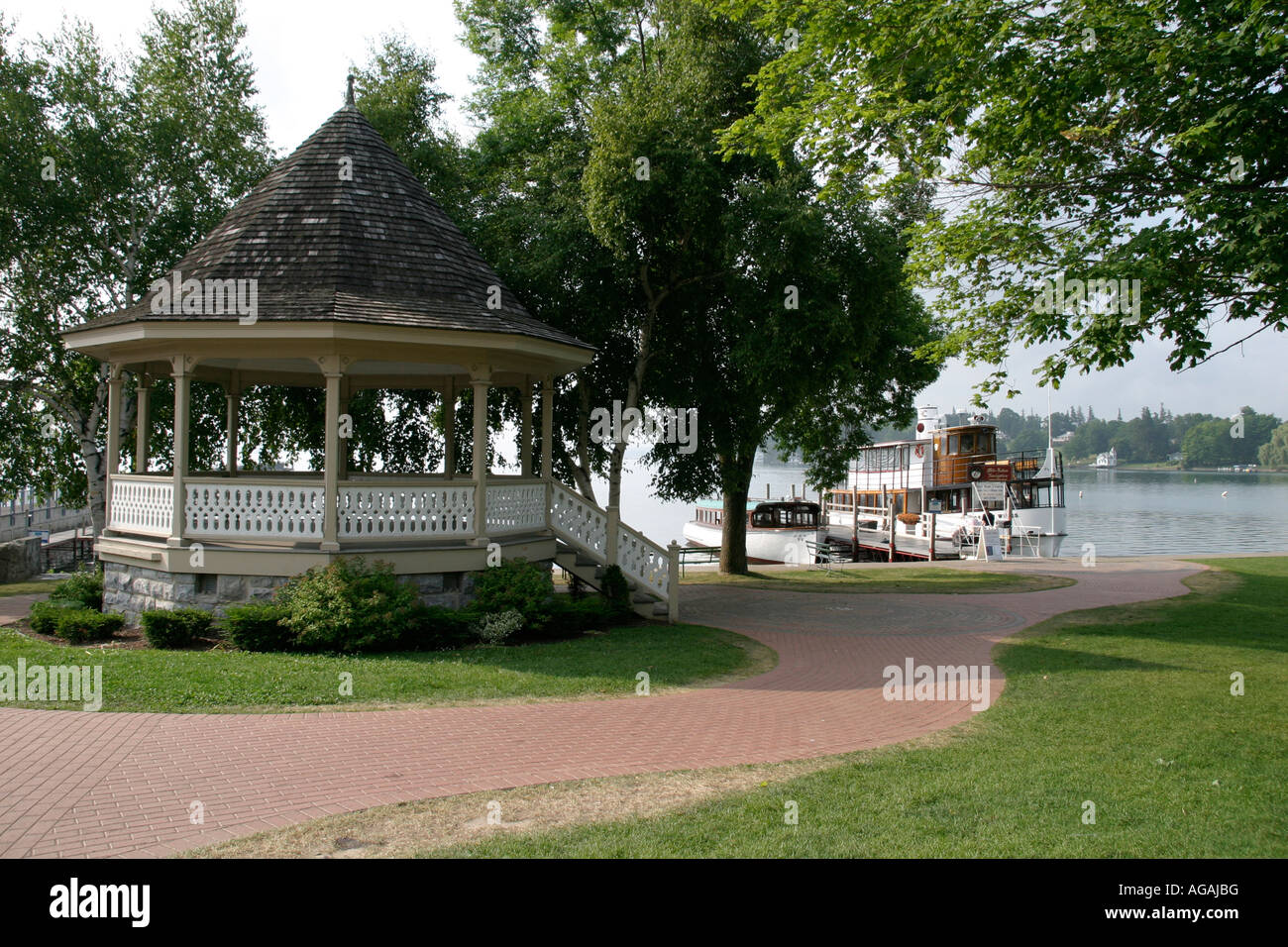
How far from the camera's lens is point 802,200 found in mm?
18844

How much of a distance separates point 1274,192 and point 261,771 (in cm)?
1153

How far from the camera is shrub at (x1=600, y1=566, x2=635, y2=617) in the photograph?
16.6 meters

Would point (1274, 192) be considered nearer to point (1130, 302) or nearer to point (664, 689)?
point (1130, 302)

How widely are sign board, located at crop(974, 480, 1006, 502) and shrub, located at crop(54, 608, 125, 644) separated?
1458 inches

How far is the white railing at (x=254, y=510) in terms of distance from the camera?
14.1 meters

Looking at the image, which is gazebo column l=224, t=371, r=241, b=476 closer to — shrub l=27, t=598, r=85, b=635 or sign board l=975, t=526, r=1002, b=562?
shrub l=27, t=598, r=85, b=635

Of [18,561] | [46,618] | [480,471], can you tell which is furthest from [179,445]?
[18,561]

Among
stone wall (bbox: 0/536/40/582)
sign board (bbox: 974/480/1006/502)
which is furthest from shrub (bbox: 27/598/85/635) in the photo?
sign board (bbox: 974/480/1006/502)

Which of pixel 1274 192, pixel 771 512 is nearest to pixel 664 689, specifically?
pixel 1274 192

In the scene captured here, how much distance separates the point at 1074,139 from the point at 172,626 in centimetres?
1402

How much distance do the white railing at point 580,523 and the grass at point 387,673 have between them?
3013mm

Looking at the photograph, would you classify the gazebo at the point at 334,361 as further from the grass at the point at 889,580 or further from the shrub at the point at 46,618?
the grass at the point at 889,580

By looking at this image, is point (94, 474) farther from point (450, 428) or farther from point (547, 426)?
point (547, 426)

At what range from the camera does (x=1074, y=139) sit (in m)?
11.1
